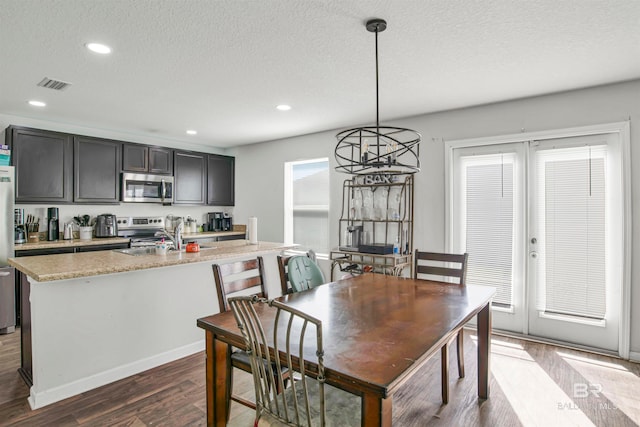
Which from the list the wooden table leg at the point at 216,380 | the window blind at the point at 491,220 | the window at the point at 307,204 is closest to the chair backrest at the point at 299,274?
the wooden table leg at the point at 216,380

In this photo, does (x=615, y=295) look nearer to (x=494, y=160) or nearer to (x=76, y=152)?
(x=494, y=160)

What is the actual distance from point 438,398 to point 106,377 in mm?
2367

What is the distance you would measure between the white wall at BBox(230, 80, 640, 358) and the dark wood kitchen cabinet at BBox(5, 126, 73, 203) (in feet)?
8.24

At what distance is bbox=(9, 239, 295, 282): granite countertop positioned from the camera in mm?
2248

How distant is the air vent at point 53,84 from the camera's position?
2.95 metres

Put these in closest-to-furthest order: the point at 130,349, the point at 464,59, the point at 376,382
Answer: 1. the point at 376,382
2. the point at 464,59
3. the point at 130,349

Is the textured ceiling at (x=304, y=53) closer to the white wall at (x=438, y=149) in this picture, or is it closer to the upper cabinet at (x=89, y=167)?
the white wall at (x=438, y=149)

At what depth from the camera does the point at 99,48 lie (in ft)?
7.74

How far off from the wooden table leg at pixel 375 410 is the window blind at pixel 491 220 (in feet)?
9.53

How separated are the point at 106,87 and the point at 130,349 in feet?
7.34

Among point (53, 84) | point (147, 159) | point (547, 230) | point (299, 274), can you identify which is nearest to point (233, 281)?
point (299, 274)

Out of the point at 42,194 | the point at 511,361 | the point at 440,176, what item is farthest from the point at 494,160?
the point at 42,194

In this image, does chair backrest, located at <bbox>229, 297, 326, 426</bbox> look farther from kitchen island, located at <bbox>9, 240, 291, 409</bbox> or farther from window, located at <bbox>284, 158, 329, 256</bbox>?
A: window, located at <bbox>284, 158, 329, 256</bbox>

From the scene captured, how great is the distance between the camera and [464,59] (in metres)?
2.53
